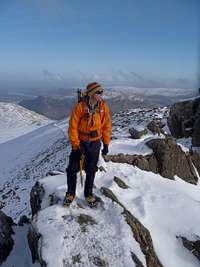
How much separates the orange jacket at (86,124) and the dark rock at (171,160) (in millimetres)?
5583

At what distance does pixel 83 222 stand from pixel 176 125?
19279 millimetres

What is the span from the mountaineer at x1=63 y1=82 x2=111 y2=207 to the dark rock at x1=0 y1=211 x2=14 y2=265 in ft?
7.59

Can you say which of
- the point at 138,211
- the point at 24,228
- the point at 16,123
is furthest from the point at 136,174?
the point at 16,123

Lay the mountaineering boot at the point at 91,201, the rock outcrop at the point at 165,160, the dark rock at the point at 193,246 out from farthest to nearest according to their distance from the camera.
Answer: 1. the rock outcrop at the point at 165,160
2. the mountaineering boot at the point at 91,201
3. the dark rock at the point at 193,246

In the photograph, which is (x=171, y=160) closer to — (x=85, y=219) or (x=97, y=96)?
(x=97, y=96)

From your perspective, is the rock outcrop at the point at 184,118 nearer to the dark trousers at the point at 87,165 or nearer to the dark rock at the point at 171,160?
the dark rock at the point at 171,160

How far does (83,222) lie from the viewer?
834 cm

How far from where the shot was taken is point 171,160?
48.0ft

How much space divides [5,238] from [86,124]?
4206 mm

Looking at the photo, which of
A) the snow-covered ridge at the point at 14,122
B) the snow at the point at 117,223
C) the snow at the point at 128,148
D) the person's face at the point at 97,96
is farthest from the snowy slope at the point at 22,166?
the snow-covered ridge at the point at 14,122

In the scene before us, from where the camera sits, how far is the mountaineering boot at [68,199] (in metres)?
9.05

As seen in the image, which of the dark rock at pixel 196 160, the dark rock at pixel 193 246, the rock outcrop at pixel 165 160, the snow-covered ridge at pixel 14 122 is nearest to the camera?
the dark rock at pixel 193 246

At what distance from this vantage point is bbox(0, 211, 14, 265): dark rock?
31.3 feet

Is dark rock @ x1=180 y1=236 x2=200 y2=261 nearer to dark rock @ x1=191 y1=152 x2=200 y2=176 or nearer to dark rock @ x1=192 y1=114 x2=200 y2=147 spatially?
dark rock @ x1=191 y1=152 x2=200 y2=176
